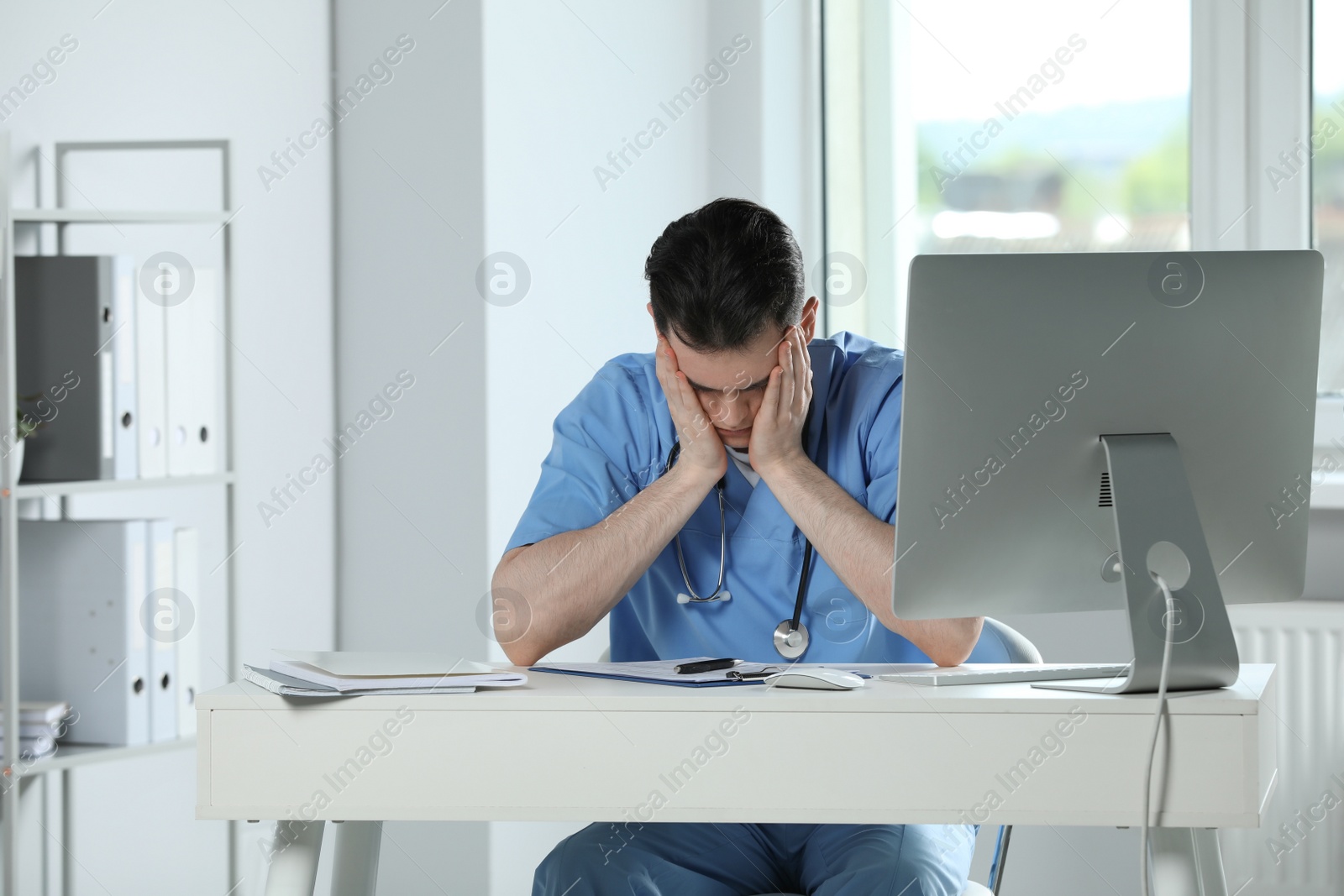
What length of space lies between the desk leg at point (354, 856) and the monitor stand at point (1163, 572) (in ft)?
2.15

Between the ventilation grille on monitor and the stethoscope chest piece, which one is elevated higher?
the ventilation grille on monitor

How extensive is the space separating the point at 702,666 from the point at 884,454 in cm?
50

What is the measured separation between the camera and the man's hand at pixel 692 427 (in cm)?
148

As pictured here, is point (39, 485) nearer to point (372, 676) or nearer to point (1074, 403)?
point (372, 676)

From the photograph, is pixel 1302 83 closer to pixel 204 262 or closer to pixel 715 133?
pixel 715 133

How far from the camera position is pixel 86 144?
190cm

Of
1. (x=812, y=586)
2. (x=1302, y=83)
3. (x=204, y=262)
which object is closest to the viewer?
(x=812, y=586)

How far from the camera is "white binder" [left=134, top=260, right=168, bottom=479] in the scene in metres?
1.81

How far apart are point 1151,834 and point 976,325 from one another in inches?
17.2

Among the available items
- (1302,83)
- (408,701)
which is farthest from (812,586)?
(1302,83)

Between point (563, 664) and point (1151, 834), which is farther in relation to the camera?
point (563, 664)

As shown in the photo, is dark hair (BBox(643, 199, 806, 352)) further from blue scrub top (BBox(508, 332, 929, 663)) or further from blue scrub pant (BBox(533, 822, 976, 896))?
blue scrub pant (BBox(533, 822, 976, 896))

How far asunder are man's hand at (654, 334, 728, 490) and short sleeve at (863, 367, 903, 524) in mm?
195

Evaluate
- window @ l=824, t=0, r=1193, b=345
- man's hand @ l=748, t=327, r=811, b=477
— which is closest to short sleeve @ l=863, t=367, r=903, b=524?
man's hand @ l=748, t=327, r=811, b=477
